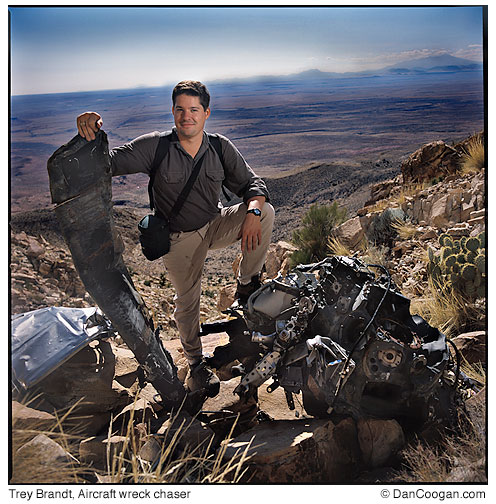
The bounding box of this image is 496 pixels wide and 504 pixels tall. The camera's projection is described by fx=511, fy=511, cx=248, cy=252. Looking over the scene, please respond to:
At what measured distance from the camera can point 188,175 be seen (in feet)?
13.3

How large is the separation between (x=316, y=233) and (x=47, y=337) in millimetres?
7153

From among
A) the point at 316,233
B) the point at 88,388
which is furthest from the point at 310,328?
the point at 316,233

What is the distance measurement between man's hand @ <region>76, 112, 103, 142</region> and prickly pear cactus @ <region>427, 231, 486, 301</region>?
399 centimetres

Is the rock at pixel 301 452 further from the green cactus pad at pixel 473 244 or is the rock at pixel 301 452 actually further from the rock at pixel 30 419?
the green cactus pad at pixel 473 244

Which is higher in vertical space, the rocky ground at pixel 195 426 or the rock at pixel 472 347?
the rock at pixel 472 347

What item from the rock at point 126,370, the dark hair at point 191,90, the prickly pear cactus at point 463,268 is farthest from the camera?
the prickly pear cactus at point 463,268

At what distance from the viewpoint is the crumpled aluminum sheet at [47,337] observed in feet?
12.1

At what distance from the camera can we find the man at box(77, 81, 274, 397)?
3.87 meters

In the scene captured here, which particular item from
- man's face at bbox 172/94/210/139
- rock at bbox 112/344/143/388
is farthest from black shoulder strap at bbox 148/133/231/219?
rock at bbox 112/344/143/388

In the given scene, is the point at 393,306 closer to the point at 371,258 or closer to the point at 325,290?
the point at 325,290

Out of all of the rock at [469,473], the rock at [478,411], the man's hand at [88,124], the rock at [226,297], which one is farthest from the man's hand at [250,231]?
the rock at [226,297]

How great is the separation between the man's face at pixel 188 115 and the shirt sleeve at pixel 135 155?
0.21 m

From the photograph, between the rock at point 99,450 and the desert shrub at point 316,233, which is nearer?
the rock at point 99,450
